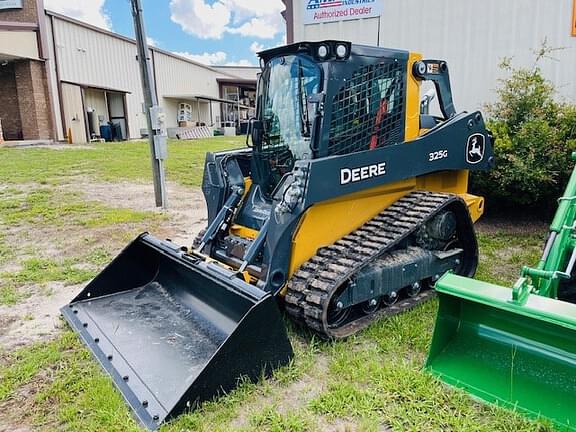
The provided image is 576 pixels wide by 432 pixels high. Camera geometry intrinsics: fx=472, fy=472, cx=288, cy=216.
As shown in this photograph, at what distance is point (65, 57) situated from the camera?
67.6 ft

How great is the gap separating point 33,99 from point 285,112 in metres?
18.8

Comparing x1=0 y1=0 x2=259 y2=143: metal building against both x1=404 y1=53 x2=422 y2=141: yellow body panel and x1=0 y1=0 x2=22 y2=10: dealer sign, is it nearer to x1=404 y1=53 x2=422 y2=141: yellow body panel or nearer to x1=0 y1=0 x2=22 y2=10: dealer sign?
x1=0 y1=0 x2=22 y2=10: dealer sign

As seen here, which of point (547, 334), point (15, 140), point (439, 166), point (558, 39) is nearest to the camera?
point (547, 334)

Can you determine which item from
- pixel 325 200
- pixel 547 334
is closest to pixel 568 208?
pixel 547 334

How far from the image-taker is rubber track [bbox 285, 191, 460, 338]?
3010 mm

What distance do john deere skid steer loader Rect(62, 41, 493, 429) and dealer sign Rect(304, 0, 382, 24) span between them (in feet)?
10.7

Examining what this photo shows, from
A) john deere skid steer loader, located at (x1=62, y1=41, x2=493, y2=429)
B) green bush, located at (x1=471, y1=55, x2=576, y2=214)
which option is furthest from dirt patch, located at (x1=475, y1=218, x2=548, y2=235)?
john deere skid steer loader, located at (x1=62, y1=41, x2=493, y2=429)

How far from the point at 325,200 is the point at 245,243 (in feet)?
2.92

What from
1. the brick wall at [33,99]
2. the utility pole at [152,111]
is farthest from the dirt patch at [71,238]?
the brick wall at [33,99]

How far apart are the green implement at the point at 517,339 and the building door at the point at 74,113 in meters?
20.6

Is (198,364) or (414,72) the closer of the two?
(198,364)

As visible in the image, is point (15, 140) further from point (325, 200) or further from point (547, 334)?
point (547, 334)

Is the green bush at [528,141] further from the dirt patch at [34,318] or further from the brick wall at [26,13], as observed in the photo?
the brick wall at [26,13]

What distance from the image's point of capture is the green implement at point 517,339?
2.29m
